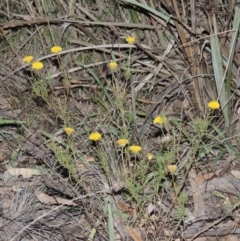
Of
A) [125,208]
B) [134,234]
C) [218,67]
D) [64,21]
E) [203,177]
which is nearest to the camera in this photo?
[134,234]

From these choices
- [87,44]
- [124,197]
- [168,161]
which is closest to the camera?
[168,161]

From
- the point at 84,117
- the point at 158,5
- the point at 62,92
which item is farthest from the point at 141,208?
the point at 158,5

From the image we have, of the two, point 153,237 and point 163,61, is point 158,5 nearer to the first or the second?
point 163,61

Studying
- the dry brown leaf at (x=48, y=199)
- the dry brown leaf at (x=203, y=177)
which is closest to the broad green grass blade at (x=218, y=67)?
the dry brown leaf at (x=203, y=177)

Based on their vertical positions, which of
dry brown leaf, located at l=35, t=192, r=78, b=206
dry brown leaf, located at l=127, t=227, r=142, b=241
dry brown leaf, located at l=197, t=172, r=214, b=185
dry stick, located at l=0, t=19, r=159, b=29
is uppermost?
dry stick, located at l=0, t=19, r=159, b=29

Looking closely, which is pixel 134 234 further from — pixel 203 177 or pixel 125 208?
pixel 203 177

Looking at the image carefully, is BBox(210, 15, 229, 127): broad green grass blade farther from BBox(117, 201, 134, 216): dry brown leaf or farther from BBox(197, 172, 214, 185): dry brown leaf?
BBox(117, 201, 134, 216): dry brown leaf

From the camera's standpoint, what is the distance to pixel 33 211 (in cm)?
284

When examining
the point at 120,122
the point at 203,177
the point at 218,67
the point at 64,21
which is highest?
the point at 64,21

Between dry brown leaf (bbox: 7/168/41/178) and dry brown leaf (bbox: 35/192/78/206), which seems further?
dry brown leaf (bbox: 7/168/41/178)

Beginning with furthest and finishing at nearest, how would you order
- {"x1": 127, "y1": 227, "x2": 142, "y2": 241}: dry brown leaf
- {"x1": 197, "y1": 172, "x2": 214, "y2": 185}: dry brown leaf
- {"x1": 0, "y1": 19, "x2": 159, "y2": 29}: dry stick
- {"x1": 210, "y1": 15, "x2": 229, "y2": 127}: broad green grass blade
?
{"x1": 0, "y1": 19, "x2": 159, "y2": 29}: dry stick → {"x1": 210, "y1": 15, "x2": 229, "y2": 127}: broad green grass blade → {"x1": 197, "y1": 172, "x2": 214, "y2": 185}: dry brown leaf → {"x1": 127, "y1": 227, "x2": 142, "y2": 241}: dry brown leaf

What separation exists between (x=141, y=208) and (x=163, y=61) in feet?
3.19

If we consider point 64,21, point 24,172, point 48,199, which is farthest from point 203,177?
point 64,21

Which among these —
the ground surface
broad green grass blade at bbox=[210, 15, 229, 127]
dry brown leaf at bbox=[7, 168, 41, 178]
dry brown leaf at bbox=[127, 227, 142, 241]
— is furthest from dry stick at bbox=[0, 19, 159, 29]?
dry brown leaf at bbox=[127, 227, 142, 241]
